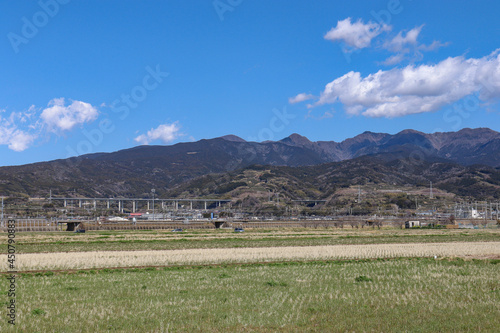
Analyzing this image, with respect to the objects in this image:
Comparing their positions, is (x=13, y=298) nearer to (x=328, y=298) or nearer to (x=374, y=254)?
(x=328, y=298)

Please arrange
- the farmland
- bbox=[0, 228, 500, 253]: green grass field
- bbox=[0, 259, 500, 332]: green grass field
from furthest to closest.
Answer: bbox=[0, 228, 500, 253]: green grass field → the farmland → bbox=[0, 259, 500, 332]: green grass field

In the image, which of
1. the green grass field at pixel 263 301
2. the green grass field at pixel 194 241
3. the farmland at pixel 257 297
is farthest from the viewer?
the green grass field at pixel 194 241

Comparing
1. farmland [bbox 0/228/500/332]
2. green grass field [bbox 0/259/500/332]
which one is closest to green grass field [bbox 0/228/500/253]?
farmland [bbox 0/228/500/332]

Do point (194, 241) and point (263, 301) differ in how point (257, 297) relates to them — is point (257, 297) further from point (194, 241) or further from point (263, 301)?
point (194, 241)

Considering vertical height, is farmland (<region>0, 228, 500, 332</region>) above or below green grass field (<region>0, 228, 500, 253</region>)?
above

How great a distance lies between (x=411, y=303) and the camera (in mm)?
21047

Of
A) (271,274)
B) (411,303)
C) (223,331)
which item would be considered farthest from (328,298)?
(271,274)

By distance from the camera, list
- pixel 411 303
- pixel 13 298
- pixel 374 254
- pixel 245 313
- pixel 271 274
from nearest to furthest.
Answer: pixel 245 313, pixel 411 303, pixel 13 298, pixel 271 274, pixel 374 254

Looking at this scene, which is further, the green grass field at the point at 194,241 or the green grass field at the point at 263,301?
the green grass field at the point at 194,241

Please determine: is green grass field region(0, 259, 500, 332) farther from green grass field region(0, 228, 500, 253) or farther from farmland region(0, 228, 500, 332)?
green grass field region(0, 228, 500, 253)

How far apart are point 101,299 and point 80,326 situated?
17.5 feet

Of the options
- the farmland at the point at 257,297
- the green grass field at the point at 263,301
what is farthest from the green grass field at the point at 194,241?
the green grass field at the point at 263,301

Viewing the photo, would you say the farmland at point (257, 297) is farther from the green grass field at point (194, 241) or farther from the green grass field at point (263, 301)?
the green grass field at point (194, 241)

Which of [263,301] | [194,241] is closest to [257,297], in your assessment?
Answer: [263,301]
